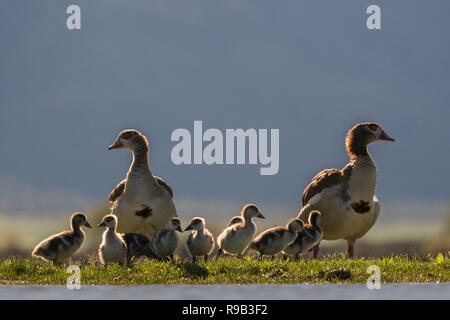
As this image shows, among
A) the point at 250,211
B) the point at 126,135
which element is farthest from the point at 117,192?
the point at 250,211

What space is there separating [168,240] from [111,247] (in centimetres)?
108

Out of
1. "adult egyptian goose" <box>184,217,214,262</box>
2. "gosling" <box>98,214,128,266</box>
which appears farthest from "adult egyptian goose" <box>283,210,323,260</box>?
"gosling" <box>98,214,128,266</box>

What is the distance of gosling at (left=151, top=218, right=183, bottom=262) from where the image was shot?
12.2 metres

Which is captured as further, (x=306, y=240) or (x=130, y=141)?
(x=130, y=141)

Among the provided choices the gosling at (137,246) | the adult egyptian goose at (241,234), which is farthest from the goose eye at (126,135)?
the adult egyptian goose at (241,234)

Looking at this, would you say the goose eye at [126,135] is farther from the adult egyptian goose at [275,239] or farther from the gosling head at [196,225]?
the adult egyptian goose at [275,239]

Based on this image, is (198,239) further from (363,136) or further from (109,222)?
(363,136)

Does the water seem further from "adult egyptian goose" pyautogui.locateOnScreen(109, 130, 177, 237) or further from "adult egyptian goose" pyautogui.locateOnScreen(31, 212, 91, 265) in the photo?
"adult egyptian goose" pyautogui.locateOnScreen(109, 130, 177, 237)

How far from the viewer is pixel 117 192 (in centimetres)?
1443

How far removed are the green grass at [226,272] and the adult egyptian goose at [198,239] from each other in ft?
1.76
